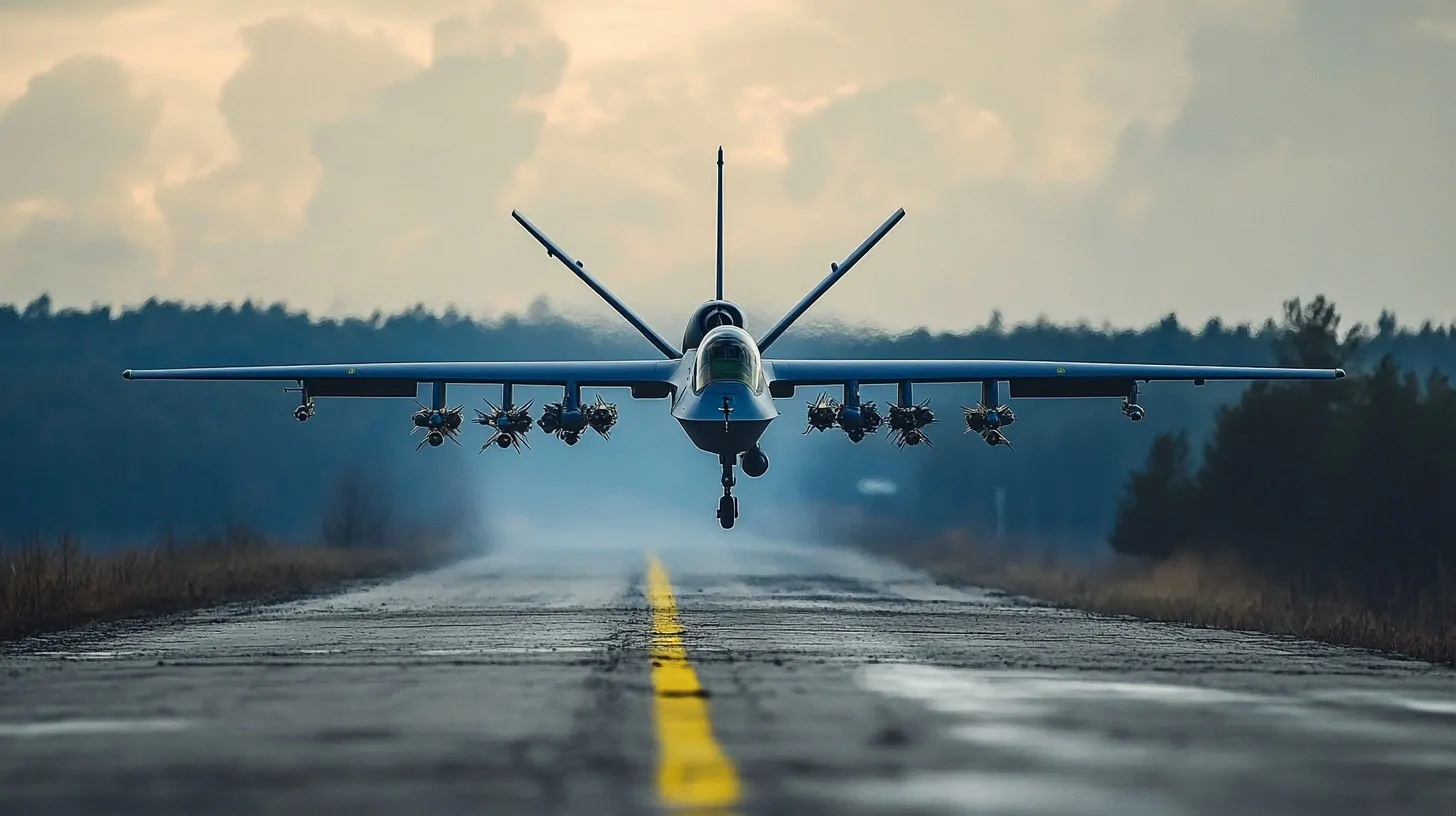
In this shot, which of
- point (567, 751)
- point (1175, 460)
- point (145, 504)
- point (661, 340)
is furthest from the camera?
point (145, 504)

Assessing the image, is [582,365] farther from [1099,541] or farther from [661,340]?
[1099,541]

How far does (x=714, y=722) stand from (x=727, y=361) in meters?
24.3

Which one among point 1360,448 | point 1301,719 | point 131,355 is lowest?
point 1301,719

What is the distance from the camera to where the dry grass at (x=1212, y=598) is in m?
24.3

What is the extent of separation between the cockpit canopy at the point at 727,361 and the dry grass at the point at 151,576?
29.9 feet

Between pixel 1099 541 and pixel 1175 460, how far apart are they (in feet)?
81.0

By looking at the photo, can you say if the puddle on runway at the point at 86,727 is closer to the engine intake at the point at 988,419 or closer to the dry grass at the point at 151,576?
the dry grass at the point at 151,576

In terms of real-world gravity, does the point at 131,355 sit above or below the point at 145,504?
above

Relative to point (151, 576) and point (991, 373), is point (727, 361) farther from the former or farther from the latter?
point (991, 373)

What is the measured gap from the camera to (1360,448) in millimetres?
69812

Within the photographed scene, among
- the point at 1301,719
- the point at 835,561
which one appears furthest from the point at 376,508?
the point at 1301,719

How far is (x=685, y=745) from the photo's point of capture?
1040 cm

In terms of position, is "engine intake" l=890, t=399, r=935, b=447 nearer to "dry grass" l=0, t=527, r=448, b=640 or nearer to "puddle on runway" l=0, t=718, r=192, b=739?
"dry grass" l=0, t=527, r=448, b=640

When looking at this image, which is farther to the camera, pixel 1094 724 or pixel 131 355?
pixel 131 355
